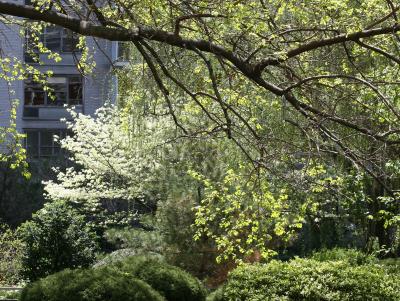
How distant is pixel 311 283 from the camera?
11508 millimetres

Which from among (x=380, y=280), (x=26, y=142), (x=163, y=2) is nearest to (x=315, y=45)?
(x=163, y=2)

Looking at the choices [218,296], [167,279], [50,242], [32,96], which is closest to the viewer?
[218,296]

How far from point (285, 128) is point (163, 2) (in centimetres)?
597

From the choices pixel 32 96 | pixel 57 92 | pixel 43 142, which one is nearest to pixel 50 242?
pixel 43 142

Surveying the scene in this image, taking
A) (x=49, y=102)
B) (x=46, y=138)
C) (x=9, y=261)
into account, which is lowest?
(x=9, y=261)

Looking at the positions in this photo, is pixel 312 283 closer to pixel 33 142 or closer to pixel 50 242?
pixel 50 242

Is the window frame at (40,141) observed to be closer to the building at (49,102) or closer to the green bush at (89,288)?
the building at (49,102)

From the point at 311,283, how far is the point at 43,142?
101 feet

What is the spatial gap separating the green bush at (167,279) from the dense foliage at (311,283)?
875mm

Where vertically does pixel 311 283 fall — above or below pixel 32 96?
below

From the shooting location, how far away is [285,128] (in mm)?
15086

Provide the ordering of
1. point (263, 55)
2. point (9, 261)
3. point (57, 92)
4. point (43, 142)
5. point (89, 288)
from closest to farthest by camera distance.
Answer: point (263, 55) < point (89, 288) < point (9, 261) < point (43, 142) < point (57, 92)

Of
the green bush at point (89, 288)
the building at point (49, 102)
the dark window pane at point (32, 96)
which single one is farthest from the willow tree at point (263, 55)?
the dark window pane at point (32, 96)

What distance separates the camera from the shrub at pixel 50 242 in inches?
704
